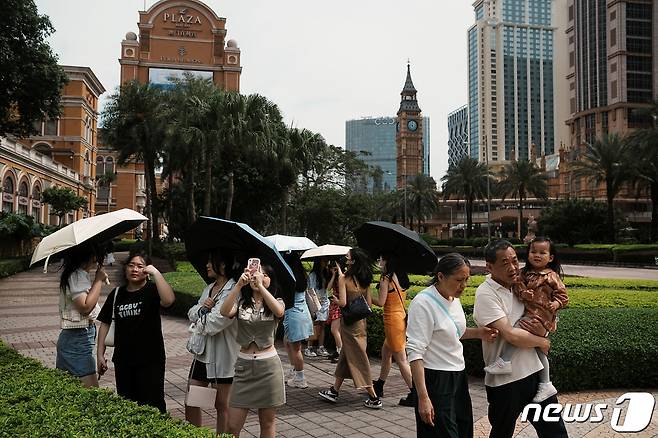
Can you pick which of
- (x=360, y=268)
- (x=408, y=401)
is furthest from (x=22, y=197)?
(x=408, y=401)

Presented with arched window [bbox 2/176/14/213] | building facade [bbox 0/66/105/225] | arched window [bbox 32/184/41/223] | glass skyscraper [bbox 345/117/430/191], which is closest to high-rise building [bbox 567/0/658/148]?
building facade [bbox 0/66/105/225]

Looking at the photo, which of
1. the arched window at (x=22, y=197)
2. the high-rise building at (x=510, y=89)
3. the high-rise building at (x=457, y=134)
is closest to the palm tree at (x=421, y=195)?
the arched window at (x=22, y=197)

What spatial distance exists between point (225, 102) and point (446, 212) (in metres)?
73.5

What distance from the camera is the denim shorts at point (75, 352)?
4809 mm

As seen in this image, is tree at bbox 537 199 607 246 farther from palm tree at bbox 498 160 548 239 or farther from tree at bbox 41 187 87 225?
tree at bbox 41 187 87 225

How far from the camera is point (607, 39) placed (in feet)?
300

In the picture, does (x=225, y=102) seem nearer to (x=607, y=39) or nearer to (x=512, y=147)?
(x=607, y=39)

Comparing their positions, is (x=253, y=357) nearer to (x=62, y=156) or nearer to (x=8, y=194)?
(x=8, y=194)

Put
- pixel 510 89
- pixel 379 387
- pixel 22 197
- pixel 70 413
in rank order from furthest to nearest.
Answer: pixel 510 89
pixel 22 197
pixel 379 387
pixel 70 413

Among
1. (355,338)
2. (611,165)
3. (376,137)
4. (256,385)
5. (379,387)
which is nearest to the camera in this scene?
(256,385)

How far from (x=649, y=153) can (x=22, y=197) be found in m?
45.1

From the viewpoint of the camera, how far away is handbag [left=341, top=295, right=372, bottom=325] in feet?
20.7

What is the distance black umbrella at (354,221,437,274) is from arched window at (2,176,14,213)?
38.9m

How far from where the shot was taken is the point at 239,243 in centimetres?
446
